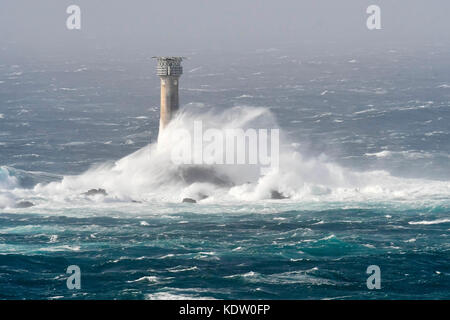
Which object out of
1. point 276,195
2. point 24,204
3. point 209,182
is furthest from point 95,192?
point 276,195

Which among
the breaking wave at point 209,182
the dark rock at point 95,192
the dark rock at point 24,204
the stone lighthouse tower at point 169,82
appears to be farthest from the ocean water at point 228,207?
the stone lighthouse tower at point 169,82

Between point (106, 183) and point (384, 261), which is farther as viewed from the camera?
point (106, 183)

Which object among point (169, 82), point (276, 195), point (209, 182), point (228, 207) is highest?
point (169, 82)

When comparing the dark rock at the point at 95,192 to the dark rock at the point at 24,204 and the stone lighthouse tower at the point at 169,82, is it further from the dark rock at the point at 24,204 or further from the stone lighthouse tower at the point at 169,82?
the stone lighthouse tower at the point at 169,82

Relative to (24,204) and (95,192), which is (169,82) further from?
(24,204)

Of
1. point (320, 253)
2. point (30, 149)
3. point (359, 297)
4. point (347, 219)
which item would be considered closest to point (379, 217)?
point (347, 219)

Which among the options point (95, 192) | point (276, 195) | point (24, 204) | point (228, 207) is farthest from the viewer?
point (95, 192)
